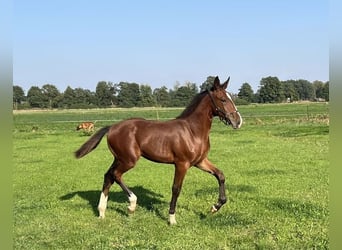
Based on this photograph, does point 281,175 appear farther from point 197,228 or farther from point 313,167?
point 197,228

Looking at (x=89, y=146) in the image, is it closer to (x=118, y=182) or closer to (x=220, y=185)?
(x=118, y=182)

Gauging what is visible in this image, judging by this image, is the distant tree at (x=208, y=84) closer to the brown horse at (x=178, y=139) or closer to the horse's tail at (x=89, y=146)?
the brown horse at (x=178, y=139)

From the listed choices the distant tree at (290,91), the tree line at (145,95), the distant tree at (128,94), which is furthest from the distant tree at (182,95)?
the distant tree at (290,91)

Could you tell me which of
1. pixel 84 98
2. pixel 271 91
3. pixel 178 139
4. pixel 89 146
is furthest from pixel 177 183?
pixel 84 98

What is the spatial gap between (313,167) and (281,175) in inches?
68.3

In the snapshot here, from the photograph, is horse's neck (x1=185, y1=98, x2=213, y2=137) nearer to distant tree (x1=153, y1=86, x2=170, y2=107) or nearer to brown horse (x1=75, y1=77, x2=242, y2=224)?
brown horse (x1=75, y1=77, x2=242, y2=224)

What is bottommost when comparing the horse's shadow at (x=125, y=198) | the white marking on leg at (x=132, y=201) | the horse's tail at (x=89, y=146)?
the horse's shadow at (x=125, y=198)

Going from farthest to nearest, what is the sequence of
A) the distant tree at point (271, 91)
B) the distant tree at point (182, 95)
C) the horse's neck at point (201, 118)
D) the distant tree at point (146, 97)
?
1. the distant tree at point (146, 97)
2. the distant tree at point (182, 95)
3. the distant tree at point (271, 91)
4. the horse's neck at point (201, 118)

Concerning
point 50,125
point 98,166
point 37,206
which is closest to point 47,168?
point 98,166

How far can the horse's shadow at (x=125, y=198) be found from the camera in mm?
7883

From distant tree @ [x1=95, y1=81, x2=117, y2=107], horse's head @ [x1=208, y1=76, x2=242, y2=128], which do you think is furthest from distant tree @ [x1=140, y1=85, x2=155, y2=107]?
horse's head @ [x1=208, y1=76, x2=242, y2=128]

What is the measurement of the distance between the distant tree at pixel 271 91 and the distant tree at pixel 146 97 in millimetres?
20166

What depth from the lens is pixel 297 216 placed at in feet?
22.7

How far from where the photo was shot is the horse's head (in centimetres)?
679
